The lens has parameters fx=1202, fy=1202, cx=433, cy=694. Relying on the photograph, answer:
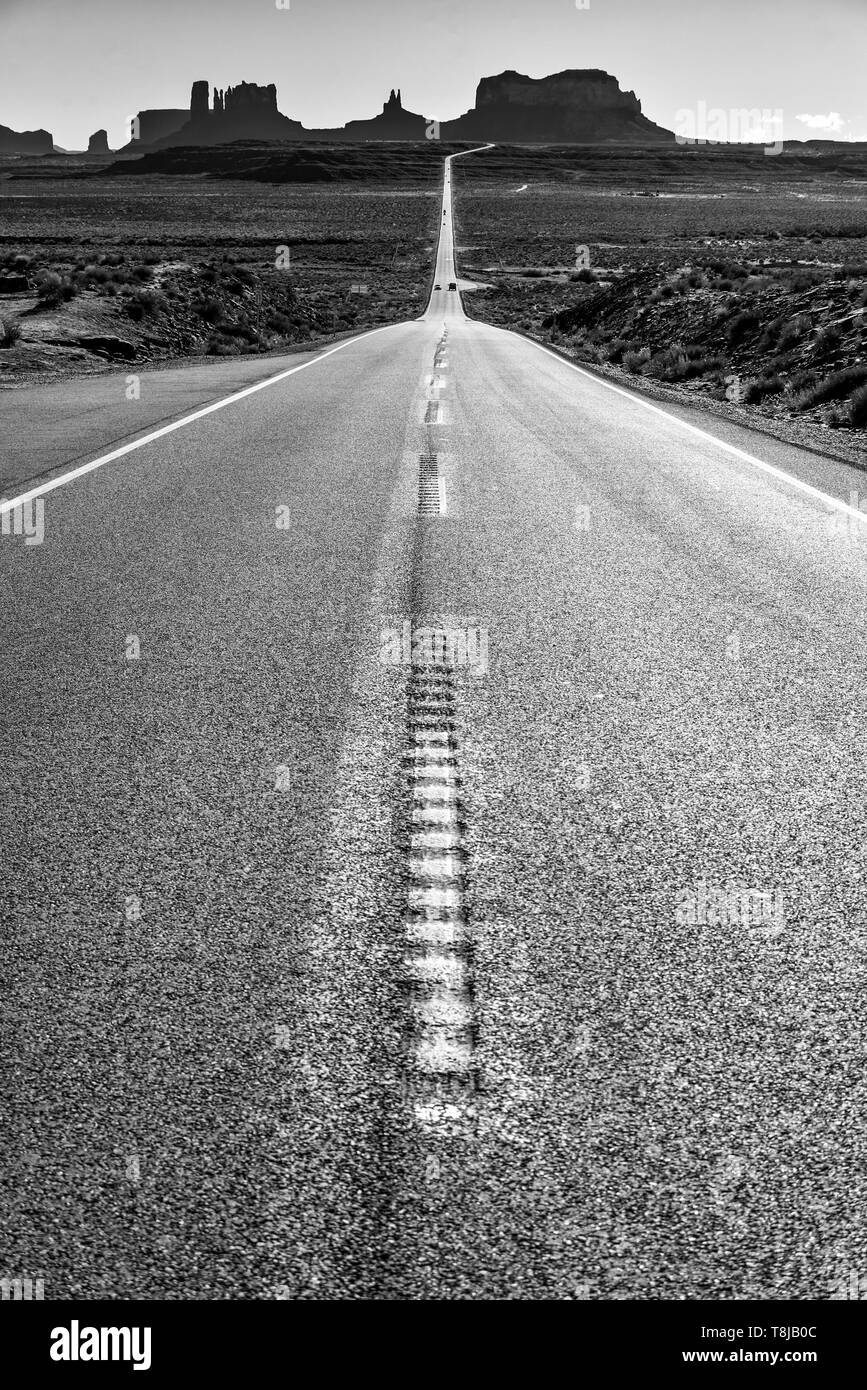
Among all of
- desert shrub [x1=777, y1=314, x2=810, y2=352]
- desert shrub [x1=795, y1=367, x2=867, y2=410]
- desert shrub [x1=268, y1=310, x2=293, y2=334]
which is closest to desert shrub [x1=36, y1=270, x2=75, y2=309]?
desert shrub [x1=268, y1=310, x2=293, y2=334]

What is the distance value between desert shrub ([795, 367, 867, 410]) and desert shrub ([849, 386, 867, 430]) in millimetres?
1621

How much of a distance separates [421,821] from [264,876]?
600mm

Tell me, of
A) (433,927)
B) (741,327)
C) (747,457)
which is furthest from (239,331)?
(433,927)

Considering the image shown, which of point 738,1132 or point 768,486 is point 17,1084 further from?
point 768,486

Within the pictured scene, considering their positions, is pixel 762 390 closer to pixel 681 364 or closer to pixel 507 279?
pixel 681 364

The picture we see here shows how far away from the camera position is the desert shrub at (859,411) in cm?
1540

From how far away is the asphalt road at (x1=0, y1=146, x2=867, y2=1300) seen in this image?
2238 millimetres

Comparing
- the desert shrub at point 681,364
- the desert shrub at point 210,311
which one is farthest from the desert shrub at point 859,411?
the desert shrub at point 210,311

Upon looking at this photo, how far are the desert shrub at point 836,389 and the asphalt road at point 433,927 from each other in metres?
11.1

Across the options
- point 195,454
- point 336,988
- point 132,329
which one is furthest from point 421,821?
point 132,329

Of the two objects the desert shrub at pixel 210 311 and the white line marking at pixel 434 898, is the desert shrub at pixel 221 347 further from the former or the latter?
the white line marking at pixel 434 898

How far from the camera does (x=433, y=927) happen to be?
10.6ft

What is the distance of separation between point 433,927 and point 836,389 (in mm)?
16240
